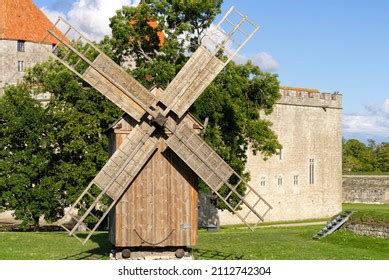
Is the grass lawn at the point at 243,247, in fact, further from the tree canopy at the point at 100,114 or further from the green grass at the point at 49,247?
the tree canopy at the point at 100,114

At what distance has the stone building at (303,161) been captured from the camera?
4756cm

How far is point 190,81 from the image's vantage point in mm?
19438

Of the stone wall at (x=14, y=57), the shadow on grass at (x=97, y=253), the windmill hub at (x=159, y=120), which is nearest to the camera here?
the windmill hub at (x=159, y=120)

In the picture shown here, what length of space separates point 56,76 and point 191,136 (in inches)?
588

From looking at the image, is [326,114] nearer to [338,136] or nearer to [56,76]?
[338,136]

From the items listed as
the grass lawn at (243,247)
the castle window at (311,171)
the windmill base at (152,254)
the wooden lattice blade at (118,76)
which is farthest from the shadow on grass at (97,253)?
the castle window at (311,171)

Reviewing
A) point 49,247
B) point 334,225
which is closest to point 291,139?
point 334,225

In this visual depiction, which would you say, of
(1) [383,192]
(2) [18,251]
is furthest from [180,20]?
(1) [383,192]

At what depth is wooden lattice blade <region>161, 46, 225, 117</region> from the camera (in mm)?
19141

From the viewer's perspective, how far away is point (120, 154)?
62.1ft

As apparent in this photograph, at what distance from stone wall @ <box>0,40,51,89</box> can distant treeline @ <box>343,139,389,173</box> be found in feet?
114

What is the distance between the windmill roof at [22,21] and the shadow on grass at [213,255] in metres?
33.1

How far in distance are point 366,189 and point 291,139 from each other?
13780 mm

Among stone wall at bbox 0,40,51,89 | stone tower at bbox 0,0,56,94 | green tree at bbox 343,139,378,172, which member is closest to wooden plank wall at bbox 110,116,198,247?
stone tower at bbox 0,0,56,94
